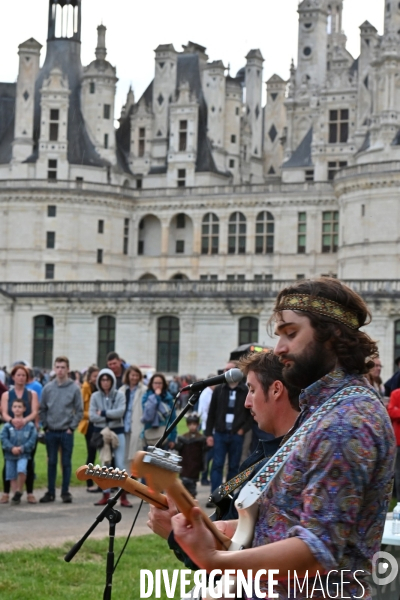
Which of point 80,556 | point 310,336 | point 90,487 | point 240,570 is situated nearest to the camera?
point 240,570

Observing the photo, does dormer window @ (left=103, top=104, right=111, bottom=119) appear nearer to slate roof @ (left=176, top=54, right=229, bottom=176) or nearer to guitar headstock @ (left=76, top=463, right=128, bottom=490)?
slate roof @ (left=176, top=54, right=229, bottom=176)

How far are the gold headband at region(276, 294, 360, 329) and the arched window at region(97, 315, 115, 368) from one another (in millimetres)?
43400

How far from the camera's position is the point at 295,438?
132 inches

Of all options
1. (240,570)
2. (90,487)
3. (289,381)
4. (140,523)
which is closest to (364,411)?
(289,381)

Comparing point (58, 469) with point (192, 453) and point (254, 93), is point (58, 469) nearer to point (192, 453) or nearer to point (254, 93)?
point (192, 453)

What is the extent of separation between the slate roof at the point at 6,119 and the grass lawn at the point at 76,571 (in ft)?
173

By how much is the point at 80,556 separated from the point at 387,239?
42.8 meters

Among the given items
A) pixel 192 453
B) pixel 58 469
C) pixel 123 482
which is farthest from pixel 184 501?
pixel 58 469

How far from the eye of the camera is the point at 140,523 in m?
12.2

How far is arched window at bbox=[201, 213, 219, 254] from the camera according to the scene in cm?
5981

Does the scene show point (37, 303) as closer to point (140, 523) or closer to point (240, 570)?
point (140, 523)

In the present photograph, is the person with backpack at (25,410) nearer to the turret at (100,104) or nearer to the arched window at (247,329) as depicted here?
the arched window at (247,329)

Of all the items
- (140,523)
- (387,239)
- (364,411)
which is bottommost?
(140,523)

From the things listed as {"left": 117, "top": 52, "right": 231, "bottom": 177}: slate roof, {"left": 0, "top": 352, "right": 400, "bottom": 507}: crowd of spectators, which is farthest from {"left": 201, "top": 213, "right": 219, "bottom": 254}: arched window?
{"left": 0, "top": 352, "right": 400, "bottom": 507}: crowd of spectators
